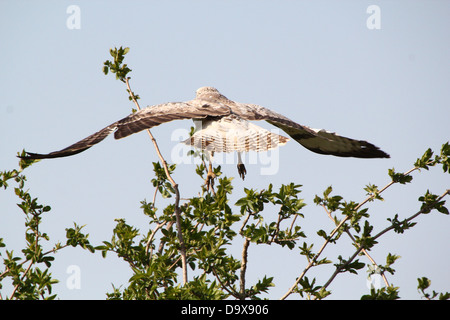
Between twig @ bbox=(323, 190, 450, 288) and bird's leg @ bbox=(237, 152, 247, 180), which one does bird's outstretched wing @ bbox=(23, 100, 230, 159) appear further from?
twig @ bbox=(323, 190, 450, 288)

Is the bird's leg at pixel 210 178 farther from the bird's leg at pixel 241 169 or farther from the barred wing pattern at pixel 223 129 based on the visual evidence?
the bird's leg at pixel 241 169

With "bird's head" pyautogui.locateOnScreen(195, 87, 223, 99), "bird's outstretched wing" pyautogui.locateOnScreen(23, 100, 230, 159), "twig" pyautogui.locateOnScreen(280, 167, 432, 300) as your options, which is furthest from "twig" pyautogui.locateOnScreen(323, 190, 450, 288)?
"bird's head" pyautogui.locateOnScreen(195, 87, 223, 99)

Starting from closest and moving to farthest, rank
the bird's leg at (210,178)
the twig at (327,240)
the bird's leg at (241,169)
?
the twig at (327,240) → the bird's leg at (210,178) → the bird's leg at (241,169)

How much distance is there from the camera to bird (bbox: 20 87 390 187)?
24.7ft

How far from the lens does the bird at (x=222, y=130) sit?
752cm

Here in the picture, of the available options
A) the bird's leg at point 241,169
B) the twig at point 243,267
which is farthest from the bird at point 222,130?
the twig at point 243,267

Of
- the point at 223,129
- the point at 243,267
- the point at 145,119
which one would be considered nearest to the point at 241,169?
the point at 223,129

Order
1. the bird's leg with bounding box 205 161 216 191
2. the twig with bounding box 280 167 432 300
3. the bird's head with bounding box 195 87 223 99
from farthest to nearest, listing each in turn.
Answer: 1. the bird's head with bounding box 195 87 223 99
2. the bird's leg with bounding box 205 161 216 191
3. the twig with bounding box 280 167 432 300

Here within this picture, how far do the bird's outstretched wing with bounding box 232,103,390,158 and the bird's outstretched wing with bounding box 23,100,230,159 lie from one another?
0.40m

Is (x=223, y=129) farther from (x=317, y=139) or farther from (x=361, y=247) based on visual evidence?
(x=361, y=247)
